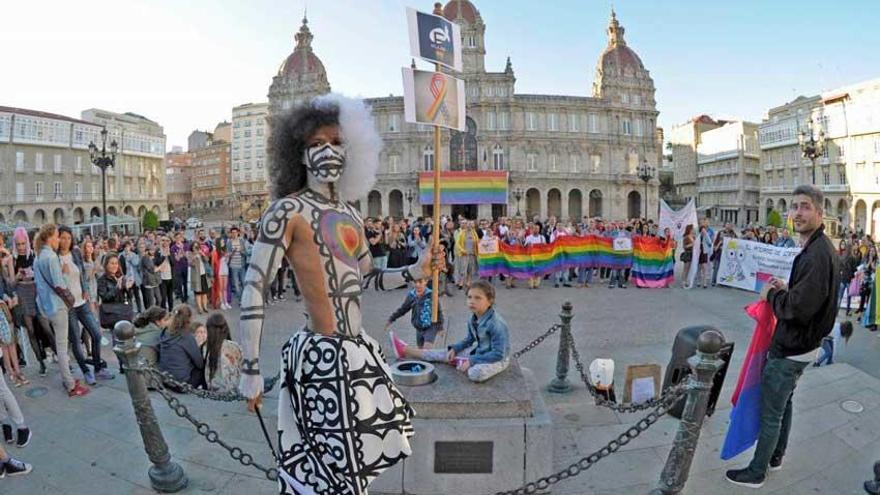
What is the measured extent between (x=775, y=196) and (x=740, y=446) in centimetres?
7087

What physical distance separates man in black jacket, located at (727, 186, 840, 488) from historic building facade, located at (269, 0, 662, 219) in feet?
168

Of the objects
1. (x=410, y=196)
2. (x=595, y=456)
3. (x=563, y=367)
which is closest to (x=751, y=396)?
(x=595, y=456)

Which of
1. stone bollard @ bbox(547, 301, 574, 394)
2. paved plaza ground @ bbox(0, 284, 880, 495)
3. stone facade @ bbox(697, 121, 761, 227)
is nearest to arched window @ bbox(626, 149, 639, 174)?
stone facade @ bbox(697, 121, 761, 227)

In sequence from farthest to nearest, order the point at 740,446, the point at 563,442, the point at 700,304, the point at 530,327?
the point at 700,304
the point at 530,327
the point at 563,442
the point at 740,446

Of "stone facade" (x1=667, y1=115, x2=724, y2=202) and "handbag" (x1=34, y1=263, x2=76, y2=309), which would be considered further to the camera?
"stone facade" (x1=667, y1=115, x2=724, y2=202)

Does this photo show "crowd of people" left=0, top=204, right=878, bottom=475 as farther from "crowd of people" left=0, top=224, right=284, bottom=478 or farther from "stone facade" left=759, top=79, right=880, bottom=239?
"stone facade" left=759, top=79, right=880, bottom=239

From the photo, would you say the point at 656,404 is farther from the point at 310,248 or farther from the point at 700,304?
the point at 700,304

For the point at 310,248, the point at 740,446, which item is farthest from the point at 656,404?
the point at 310,248

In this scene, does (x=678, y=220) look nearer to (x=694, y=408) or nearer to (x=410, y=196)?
(x=694, y=408)

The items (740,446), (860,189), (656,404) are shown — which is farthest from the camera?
(860,189)

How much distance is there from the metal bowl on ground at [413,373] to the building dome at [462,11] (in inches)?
2360

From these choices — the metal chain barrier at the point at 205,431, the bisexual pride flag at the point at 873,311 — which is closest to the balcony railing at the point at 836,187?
the bisexual pride flag at the point at 873,311

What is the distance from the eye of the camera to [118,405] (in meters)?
5.82

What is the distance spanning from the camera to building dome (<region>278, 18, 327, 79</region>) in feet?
199
